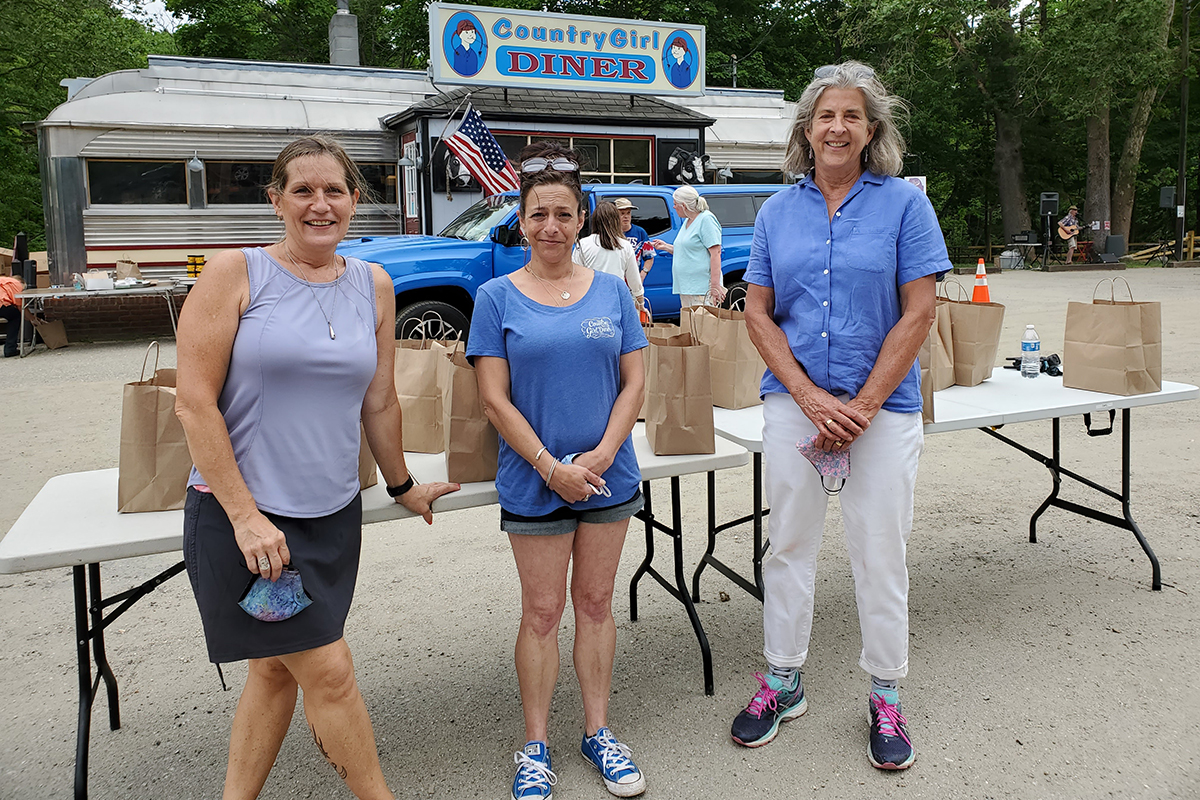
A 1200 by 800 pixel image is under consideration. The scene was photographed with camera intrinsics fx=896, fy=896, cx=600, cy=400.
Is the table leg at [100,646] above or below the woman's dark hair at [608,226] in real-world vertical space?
below

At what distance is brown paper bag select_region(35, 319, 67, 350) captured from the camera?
39.5ft

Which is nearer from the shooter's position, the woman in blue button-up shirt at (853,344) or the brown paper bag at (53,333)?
the woman in blue button-up shirt at (853,344)

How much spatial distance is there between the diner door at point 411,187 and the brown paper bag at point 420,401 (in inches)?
435

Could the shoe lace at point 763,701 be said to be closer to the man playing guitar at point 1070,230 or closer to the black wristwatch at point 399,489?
the black wristwatch at point 399,489

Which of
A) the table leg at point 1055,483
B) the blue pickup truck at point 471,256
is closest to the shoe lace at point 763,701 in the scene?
the table leg at point 1055,483

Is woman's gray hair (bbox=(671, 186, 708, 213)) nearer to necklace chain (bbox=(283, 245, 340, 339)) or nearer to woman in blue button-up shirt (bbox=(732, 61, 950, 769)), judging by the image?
woman in blue button-up shirt (bbox=(732, 61, 950, 769))

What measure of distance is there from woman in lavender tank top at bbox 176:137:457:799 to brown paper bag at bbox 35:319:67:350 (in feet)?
39.2

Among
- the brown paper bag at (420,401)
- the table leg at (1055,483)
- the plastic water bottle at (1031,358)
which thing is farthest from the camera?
the table leg at (1055,483)

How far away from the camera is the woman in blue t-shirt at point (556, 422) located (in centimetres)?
241

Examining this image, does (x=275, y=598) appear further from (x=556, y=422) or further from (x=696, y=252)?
(x=696, y=252)

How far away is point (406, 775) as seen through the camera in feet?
8.71

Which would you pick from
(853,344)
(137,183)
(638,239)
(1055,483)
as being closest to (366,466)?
(853,344)

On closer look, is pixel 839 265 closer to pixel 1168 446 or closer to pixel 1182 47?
pixel 1168 446

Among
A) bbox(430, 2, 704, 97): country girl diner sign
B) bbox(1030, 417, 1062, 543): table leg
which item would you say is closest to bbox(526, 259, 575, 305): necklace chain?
bbox(1030, 417, 1062, 543): table leg
